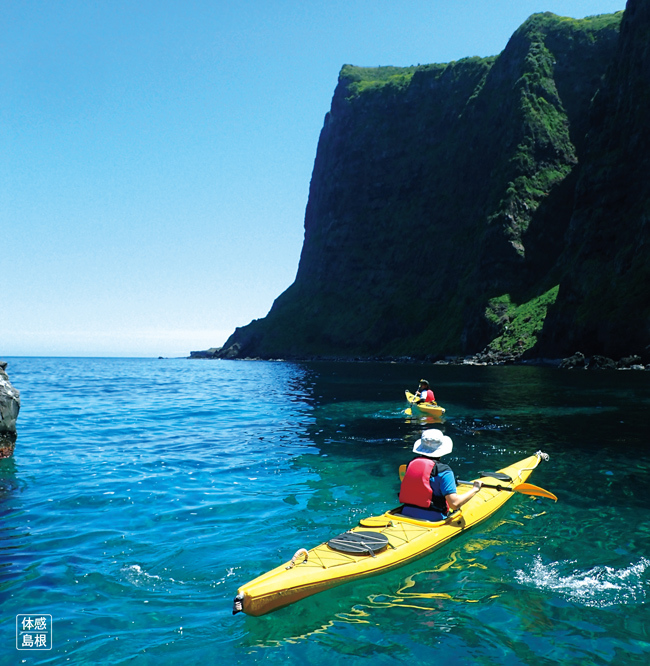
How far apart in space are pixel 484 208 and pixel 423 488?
116m

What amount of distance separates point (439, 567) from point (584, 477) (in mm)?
7863

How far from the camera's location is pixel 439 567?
8.99 meters

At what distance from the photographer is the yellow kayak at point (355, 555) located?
23.7ft

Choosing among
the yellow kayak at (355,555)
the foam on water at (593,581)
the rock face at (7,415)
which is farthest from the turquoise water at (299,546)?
the rock face at (7,415)

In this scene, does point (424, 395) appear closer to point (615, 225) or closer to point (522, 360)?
point (522, 360)

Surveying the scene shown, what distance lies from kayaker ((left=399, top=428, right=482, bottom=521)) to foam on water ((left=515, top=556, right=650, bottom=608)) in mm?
1664

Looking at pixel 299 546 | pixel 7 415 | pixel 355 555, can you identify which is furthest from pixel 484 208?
pixel 355 555

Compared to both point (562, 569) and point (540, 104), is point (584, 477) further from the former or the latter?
point (540, 104)

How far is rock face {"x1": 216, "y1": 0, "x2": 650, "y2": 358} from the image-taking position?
75.8m

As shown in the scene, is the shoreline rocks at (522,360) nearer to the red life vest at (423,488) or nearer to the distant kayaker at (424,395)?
the distant kayaker at (424,395)

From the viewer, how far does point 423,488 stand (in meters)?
9.90

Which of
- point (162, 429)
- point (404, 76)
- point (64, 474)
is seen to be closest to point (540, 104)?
point (404, 76)

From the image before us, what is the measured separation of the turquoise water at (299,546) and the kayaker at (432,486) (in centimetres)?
78

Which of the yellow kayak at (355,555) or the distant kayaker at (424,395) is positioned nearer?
the yellow kayak at (355,555)
